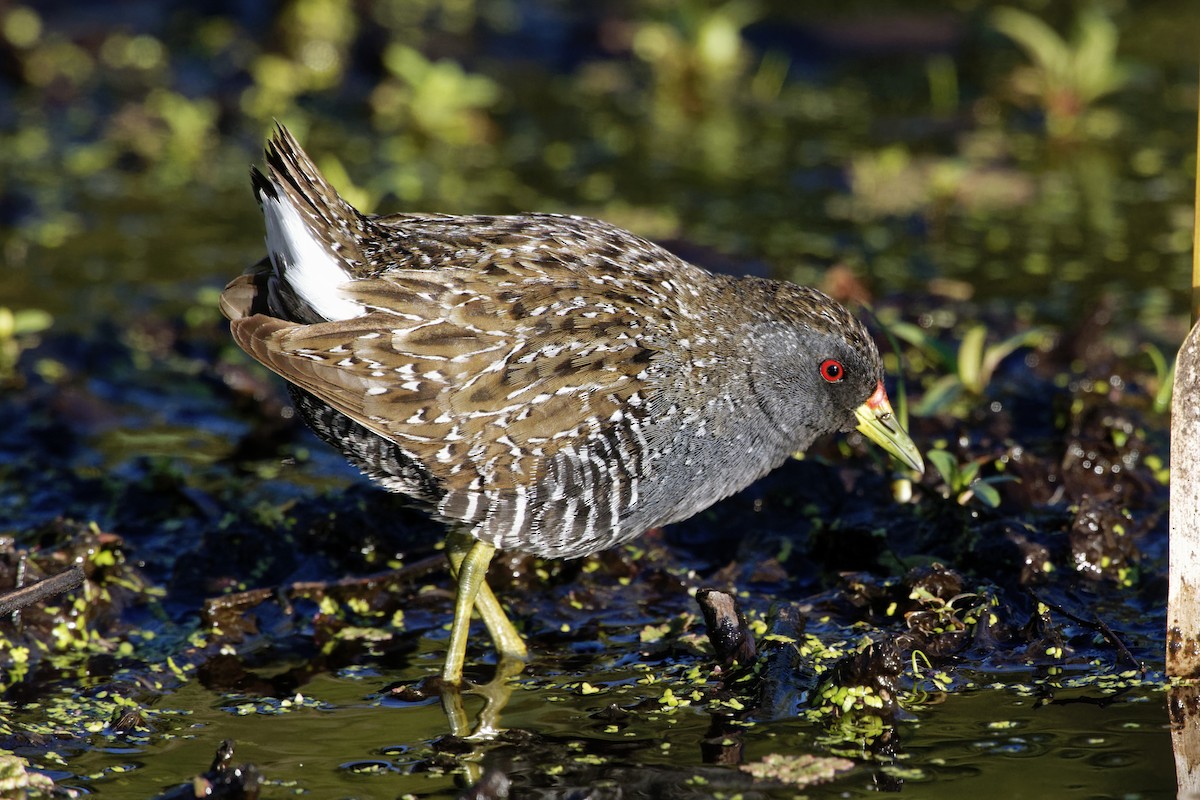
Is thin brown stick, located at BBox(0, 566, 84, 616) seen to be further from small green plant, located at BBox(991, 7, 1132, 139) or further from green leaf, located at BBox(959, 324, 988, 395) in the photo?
small green plant, located at BBox(991, 7, 1132, 139)

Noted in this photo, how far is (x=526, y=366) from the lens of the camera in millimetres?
4152

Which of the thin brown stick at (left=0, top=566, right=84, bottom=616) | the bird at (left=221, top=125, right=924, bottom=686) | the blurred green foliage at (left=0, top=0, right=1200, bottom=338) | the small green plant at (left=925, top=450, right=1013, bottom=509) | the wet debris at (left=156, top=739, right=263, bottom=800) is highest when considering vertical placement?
the blurred green foliage at (left=0, top=0, right=1200, bottom=338)

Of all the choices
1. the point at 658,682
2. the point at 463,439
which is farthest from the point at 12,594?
the point at 658,682

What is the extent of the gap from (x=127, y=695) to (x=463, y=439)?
1244 mm

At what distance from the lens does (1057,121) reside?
8.73 meters

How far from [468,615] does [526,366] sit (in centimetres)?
77

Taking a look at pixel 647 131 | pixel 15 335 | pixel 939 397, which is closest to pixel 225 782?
pixel 939 397

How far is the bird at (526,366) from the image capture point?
4121 millimetres

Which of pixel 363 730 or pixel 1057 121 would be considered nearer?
pixel 363 730

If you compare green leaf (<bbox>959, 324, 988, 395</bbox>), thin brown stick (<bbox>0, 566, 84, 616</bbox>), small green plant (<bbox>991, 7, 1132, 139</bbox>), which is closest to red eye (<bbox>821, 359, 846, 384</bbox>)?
green leaf (<bbox>959, 324, 988, 395</bbox>)

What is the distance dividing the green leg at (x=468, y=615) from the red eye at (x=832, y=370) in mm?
1098

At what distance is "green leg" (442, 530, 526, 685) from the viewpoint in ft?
14.3

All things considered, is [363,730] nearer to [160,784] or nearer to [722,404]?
[160,784]

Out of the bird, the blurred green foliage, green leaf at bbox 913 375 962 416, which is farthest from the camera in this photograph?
the blurred green foliage
